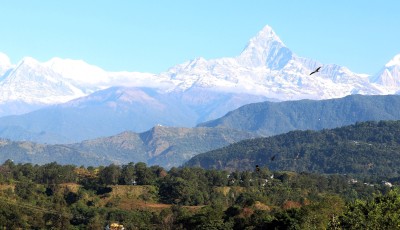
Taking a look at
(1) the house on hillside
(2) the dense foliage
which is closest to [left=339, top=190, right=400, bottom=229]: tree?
(2) the dense foliage

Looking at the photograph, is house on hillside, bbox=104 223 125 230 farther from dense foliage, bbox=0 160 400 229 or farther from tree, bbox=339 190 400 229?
tree, bbox=339 190 400 229

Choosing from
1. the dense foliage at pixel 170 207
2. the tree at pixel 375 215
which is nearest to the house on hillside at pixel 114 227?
the dense foliage at pixel 170 207

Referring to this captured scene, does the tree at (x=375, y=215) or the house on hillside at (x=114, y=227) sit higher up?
the tree at (x=375, y=215)

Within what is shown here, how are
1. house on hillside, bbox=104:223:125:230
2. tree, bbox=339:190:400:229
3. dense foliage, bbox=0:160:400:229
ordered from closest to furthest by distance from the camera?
tree, bbox=339:190:400:229 < dense foliage, bbox=0:160:400:229 < house on hillside, bbox=104:223:125:230

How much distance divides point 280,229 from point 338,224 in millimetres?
20940

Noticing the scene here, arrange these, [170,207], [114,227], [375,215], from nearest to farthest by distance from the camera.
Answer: [375,215], [114,227], [170,207]

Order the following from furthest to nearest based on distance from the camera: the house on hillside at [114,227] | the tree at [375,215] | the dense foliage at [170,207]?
the house on hillside at [114,227], the dense foliage at [170,207], the tree at [375,215]

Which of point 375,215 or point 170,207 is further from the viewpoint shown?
point 170,207

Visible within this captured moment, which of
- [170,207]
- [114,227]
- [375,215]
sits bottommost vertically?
[114,227]

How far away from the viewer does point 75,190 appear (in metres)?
185

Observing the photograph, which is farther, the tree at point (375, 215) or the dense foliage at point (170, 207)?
the dense foliage at point (170, 207)

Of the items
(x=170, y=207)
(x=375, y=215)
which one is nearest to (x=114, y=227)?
(x=170, y=207)

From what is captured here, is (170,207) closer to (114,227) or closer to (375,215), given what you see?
(114,227)

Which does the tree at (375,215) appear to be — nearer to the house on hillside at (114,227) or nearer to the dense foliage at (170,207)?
the dense foliage at (170,207)
